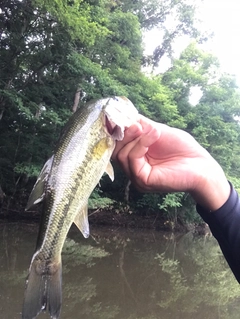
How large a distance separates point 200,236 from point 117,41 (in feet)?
31.6

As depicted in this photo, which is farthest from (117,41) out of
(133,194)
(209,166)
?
(209,166)

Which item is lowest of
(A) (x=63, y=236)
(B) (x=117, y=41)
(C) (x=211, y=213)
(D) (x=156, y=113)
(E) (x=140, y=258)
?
(E) (x=140, y=258)

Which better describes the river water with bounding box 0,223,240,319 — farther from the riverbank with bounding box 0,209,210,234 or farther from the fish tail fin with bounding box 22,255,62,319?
the fish tail fin with bounding box 22,255,62,319

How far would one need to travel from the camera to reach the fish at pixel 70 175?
1.59m

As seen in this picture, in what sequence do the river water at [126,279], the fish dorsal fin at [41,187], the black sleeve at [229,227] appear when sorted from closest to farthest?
the fish dorsal fin at [41,187], the black sleeve at [229,227], the river water at [126,279]

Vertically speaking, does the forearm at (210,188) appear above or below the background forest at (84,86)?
above

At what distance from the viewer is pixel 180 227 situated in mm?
20312

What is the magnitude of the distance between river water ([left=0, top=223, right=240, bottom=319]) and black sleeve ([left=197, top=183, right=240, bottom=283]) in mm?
4460

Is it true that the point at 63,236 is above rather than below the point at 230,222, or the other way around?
below

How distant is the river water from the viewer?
22.7 feet

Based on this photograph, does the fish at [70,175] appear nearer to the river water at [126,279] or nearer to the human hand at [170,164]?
the human hand at [170,164]

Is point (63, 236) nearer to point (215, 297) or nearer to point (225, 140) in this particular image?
point (215, 297)

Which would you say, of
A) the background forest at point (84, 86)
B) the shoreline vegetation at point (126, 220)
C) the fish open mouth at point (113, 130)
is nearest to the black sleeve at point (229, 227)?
the fish open mouth at point (113, 130)

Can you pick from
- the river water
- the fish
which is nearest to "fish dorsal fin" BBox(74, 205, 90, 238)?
the fish
